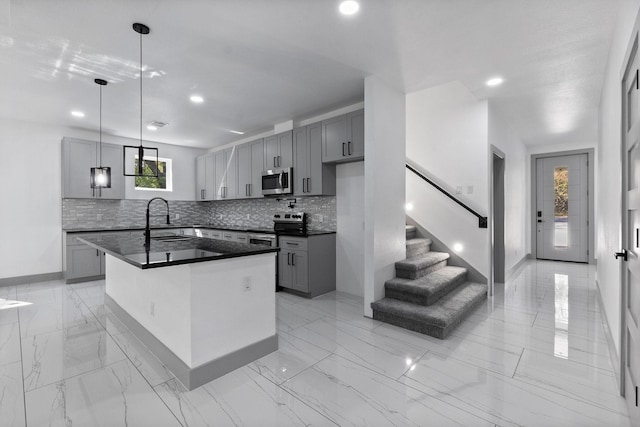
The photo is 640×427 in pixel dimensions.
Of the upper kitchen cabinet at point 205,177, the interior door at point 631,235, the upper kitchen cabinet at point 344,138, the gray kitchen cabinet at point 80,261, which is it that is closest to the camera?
the interior door at point 631,235

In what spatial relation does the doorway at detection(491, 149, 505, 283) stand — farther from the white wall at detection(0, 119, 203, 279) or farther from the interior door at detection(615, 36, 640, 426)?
the white wall at detection(0, 119, 203, 279)

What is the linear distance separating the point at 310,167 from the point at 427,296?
7.91 feet

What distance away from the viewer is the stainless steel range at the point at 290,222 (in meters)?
4.83

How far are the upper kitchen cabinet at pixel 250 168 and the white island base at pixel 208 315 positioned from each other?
117 inches

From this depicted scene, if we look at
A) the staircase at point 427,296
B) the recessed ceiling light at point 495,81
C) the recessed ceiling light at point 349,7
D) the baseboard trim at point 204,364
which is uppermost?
the recessed ceiling light at point 495,81

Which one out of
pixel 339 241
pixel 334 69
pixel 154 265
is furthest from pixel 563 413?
pixel 334 69

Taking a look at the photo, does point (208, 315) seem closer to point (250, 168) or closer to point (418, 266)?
point (418, 266)

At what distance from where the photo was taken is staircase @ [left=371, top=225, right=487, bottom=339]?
298 cm

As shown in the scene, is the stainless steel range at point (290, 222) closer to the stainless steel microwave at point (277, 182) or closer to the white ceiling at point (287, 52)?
the stainless steel microwave at point (277, 182)

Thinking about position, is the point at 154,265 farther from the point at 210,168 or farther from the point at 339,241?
the point at 210,168

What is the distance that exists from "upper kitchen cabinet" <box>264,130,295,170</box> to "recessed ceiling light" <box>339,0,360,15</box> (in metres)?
2.64

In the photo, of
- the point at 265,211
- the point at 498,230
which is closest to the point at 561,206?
the point at 498,230

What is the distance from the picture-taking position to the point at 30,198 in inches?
198

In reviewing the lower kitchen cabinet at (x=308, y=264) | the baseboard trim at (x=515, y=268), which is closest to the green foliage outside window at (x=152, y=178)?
the lower kitchen cabinet at (x=308, y=264)
